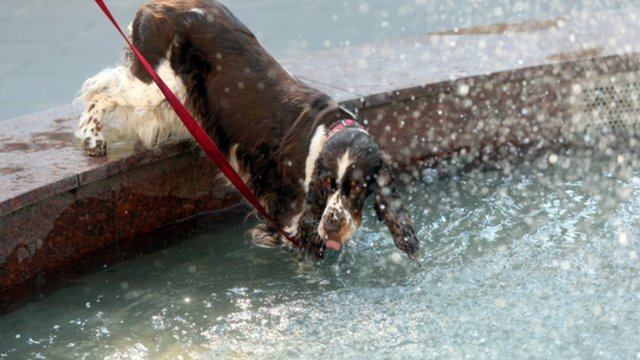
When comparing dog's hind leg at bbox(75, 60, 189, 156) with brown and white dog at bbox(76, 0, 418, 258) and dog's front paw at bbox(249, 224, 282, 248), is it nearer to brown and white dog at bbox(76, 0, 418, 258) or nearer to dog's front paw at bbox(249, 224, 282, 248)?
brown and white dog at bbox(76, 0, 418, 258)

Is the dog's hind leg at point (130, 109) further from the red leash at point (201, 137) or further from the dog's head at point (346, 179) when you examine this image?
the dog's head at point (346, 179)

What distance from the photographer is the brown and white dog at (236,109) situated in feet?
13.1

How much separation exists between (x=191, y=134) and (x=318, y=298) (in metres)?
0.98

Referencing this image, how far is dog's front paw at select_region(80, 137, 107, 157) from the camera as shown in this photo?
14.3 feet

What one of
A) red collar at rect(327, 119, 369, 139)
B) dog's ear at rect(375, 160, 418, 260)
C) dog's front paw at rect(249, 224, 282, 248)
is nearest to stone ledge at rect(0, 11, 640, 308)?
dog's front paw at rect(249, 224, 282, 248)

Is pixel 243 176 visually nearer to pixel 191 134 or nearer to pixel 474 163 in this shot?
pixel 191 134

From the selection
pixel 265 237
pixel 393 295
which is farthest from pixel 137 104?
pixel 393 295

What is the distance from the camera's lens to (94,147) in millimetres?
4371

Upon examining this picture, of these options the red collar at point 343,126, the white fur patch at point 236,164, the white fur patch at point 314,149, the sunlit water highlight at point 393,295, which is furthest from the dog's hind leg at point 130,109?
the red collar at point 343,126

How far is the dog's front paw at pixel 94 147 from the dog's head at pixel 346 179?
3.48ft

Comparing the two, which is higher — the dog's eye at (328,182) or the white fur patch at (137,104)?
the white fur patch at (137,104)

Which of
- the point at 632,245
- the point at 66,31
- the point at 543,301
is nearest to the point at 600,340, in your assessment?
the point at 543,301

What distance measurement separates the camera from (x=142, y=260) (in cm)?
437

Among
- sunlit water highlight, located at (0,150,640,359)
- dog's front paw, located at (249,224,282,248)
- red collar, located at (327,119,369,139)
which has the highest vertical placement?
red collar, located at (327,119,369,139)
